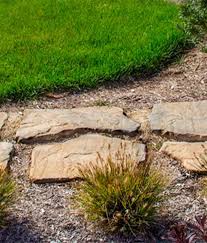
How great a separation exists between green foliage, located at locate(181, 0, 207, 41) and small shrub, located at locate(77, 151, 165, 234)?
2257 millimetres

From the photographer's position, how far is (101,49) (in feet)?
18.0

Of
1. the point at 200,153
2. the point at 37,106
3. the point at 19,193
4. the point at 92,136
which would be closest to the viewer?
the point at 19,193

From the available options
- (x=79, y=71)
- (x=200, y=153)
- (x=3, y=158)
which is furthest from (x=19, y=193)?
(x=79, y=71)

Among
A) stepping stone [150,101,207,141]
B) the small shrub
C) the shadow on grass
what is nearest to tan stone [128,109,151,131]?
stepping stone [150,101,207,141]

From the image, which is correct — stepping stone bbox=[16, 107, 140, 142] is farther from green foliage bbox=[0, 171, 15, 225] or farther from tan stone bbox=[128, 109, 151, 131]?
green foliage bbox=[0, 171, 15, 225]

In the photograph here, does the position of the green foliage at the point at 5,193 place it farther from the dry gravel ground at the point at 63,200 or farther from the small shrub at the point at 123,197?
the small shrub at the point at 123,197

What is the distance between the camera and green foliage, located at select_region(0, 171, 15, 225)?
316cm

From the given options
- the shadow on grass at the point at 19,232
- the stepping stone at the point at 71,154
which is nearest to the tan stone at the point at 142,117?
the stepping stone at the point at 71,154

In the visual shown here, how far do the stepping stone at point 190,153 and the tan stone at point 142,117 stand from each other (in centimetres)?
29

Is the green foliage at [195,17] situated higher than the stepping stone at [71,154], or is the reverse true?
the green foliage at [195,17]

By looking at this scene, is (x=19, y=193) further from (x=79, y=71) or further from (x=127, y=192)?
(x=79, y=71)

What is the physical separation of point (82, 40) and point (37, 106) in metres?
1.26

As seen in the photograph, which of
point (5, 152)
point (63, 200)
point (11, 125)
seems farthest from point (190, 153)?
point (11, 125)

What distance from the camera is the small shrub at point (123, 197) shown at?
3.08 metres
